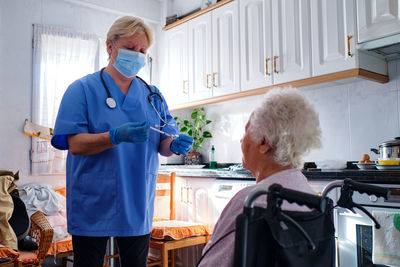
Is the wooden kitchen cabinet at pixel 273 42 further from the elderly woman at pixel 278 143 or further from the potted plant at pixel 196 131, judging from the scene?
the elderly woman at pixel 278 143

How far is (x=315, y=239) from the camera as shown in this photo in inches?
35.8

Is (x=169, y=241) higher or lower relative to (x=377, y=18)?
lower

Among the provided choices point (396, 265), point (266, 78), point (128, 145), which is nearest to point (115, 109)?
point (128, 145)

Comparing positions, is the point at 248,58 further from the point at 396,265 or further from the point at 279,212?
the point at 279,212

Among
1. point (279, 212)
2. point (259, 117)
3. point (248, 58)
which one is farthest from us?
point (248, 58)

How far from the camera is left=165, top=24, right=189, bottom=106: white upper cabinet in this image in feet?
11.8

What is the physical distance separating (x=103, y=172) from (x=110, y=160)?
5 cm

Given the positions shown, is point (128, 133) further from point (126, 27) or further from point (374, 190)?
point (374, 190)

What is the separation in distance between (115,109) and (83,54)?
7.55 ft

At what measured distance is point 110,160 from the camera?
4.55 feet

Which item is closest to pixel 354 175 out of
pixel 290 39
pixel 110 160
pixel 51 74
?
pixel 290 39

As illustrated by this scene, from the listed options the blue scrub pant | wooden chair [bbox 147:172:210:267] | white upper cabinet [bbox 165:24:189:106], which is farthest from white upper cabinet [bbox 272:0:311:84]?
the blue scrub pant

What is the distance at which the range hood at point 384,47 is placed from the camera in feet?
7.15

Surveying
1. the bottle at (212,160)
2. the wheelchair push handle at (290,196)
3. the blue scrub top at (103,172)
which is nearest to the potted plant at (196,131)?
the bottle at (212,160)
